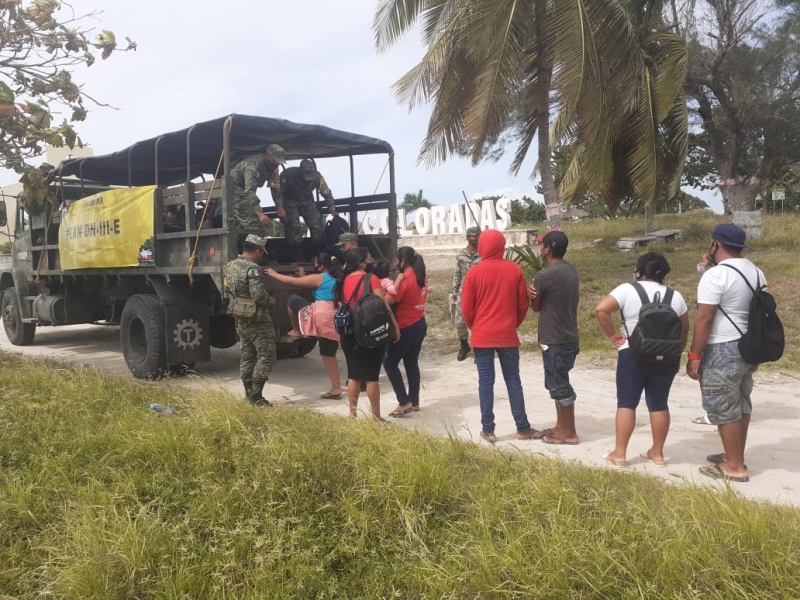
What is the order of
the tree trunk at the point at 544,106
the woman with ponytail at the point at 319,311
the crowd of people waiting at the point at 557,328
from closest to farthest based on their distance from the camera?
the crowd of people waiting at the point at 557,328 → the woman with ponytail at the point at 319,311 → the tree trunk at the point at 544,106

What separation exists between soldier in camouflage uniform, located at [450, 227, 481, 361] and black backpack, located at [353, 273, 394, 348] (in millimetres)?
2404

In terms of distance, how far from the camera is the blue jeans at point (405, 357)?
17.7 ft

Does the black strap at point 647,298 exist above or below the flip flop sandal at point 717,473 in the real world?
above

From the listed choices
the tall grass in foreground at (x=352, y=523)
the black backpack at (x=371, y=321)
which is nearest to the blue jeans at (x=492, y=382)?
the black backpack at (x=371, y=321)

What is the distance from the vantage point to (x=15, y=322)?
997cm

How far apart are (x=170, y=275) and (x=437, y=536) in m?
4.79

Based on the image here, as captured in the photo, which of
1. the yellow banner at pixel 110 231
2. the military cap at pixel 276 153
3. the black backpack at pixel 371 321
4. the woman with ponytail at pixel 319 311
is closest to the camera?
the black backpack at pixel 371 321

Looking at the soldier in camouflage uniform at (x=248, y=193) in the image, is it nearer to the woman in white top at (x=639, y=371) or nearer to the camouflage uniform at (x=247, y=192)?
the camouflage uniform at (x=247, y=192)

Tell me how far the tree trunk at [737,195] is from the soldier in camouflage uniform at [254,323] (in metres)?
16.7

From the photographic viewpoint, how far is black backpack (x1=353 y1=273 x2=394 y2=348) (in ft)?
15.3

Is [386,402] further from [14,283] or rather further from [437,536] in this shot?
[14,283]

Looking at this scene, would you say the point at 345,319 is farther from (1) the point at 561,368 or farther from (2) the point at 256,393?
(1) the point at 561,368

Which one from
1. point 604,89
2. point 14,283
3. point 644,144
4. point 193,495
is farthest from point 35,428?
point 644,144

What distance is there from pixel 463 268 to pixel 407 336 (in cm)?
212
